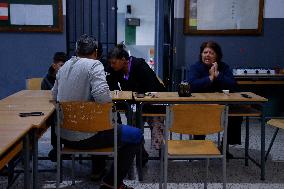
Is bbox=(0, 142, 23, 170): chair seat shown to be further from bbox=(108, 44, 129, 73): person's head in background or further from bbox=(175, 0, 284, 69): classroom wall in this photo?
bbox=(175, 0, 284, 69): classroom wall

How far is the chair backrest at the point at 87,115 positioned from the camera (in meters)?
2.62

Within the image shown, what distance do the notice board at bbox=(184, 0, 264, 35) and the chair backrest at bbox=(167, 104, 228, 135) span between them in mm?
3419

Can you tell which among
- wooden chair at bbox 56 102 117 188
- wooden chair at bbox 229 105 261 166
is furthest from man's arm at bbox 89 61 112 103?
wooden chair at bbox 229 105 261 166

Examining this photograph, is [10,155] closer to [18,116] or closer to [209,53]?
[18,116]

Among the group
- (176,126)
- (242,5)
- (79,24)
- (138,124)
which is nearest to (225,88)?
(138,124)

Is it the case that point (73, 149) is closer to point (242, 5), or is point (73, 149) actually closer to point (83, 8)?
point (83, 8)

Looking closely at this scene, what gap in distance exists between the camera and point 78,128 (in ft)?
8.76

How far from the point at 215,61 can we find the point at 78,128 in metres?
1.82

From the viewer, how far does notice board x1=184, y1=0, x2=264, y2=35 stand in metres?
5.82

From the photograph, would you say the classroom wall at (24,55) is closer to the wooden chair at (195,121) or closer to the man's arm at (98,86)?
the man's arm at (98,86)

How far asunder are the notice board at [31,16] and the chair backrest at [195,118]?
3.60m

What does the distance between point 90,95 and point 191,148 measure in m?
0.80

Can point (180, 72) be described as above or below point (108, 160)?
above

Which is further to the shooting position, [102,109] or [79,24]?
[79,24]
